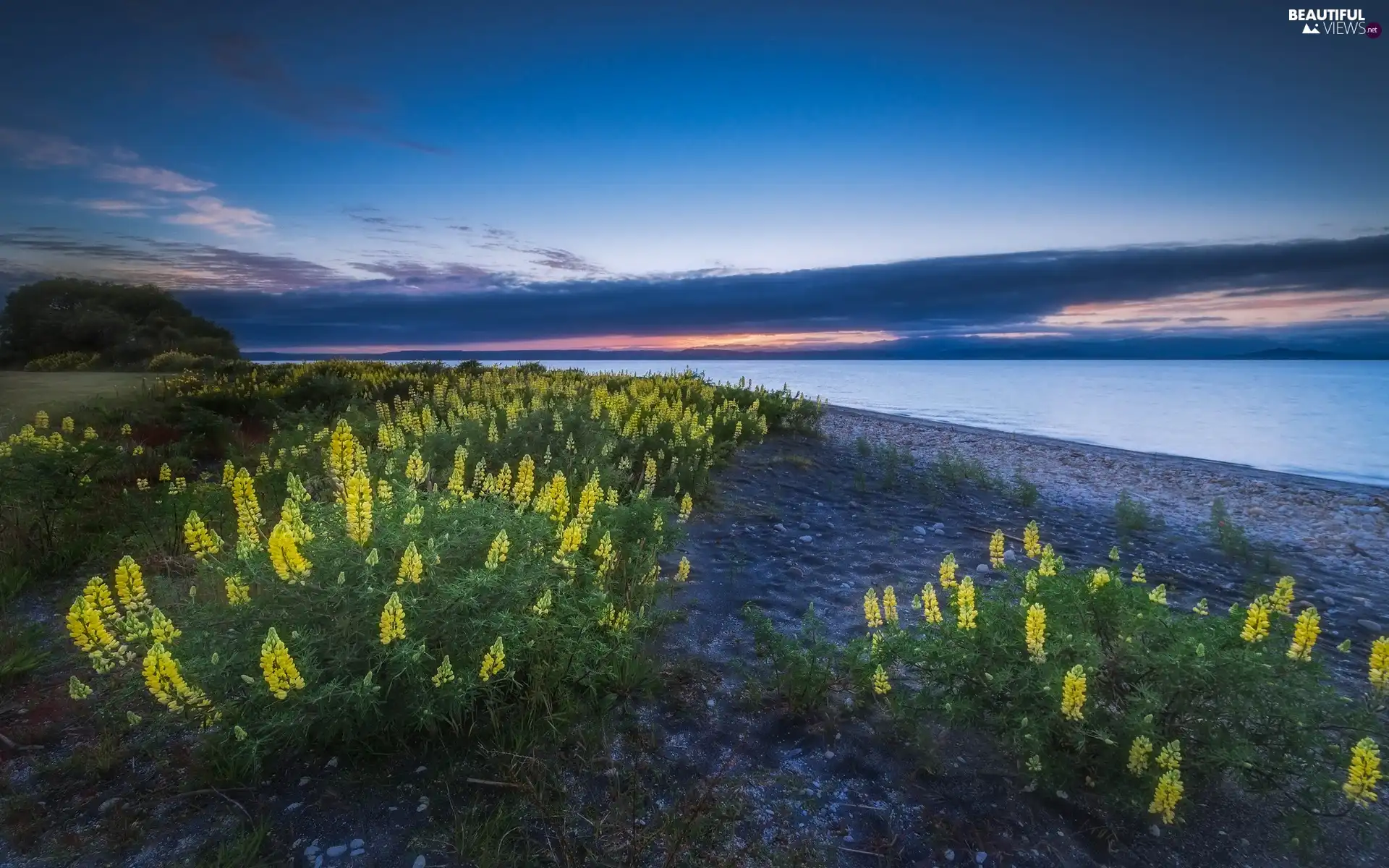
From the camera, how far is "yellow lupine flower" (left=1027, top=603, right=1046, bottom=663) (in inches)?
128

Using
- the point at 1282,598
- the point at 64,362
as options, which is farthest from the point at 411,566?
the point at 64,362

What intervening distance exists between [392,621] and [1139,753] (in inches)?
142

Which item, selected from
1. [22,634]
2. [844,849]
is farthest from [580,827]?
[22,634]

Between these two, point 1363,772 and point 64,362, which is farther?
point 64,362

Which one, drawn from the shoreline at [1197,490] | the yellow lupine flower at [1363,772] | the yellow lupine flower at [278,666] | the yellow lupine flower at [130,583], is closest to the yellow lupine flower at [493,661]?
the yellow lupine flower at [278,666]

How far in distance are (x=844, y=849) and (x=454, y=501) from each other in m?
3.17

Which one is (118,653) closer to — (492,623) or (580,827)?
(492,623)

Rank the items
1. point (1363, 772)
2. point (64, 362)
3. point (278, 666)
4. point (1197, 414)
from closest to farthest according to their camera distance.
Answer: point (1363, 772) → point (278, 666) → point (64, 362) → point (1197, 414)

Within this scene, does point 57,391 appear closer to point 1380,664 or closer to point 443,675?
point 443,675

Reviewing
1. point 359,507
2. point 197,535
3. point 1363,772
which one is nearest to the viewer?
point 1363,772

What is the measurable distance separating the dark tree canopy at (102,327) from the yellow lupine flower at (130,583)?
72.3ft

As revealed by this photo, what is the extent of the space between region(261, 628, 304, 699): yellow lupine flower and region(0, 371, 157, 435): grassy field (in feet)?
24.3

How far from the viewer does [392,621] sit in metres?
2.97

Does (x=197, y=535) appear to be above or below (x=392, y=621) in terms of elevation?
above
